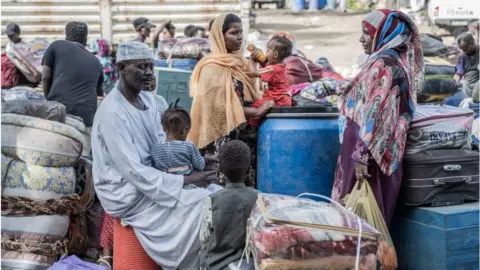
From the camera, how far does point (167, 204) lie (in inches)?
164

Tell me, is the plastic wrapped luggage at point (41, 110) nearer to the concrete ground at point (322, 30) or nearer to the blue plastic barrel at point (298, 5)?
the concrete ground at point (322, 30)

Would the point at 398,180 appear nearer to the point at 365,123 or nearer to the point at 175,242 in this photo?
the point at 365,123

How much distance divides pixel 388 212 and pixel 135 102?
1.64m

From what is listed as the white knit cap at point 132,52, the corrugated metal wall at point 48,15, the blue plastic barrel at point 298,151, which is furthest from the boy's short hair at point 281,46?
the corrugated metal wall at point 48,15

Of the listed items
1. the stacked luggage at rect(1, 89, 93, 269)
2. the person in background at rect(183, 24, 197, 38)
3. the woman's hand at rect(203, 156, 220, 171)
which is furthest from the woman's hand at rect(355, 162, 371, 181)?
the person in background at rect(183, 24, 197, 38)

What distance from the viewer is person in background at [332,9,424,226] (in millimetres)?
4180

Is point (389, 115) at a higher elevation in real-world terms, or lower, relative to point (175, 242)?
higher

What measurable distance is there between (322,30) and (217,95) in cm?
1710

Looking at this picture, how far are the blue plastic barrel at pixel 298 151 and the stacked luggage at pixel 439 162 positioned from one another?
51 centimetres

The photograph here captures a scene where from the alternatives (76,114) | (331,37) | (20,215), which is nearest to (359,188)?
(20,215)

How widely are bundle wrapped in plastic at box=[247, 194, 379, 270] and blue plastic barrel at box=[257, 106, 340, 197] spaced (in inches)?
48.8

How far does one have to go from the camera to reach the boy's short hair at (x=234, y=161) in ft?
12.1

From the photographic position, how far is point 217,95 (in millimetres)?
4805

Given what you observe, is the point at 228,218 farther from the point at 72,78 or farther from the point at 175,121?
the point at 72,78
